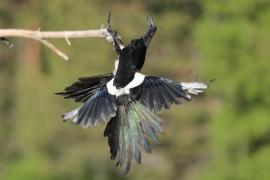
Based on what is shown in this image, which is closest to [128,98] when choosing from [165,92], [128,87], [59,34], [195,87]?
[128,87]

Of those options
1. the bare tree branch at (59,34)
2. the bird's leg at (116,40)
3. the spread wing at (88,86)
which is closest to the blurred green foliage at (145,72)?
the bare tree branch at (59,34)

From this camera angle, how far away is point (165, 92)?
5.40 metres

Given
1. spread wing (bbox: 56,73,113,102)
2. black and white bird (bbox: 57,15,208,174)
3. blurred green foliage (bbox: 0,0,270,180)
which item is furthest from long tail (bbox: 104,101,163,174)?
blurred green foliage (bbox: 0,0,270,180)

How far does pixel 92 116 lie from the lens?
532 centimetres

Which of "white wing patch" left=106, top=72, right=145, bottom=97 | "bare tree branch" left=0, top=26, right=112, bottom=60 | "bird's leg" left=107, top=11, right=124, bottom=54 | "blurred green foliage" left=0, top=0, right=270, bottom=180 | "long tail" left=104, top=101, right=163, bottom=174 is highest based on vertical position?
"blurred green foliage" left=0, top=0, right=270, bottom=180

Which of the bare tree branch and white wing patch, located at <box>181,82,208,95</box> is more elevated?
the bare tree branch

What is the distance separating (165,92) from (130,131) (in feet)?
0.78

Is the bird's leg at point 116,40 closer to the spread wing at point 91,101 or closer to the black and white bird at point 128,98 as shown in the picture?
the black and white bird at point 128,98

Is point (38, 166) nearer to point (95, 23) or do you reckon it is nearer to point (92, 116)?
point (95, 23)

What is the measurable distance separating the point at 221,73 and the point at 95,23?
472cm

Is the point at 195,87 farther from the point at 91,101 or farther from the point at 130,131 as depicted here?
the point at 91,101

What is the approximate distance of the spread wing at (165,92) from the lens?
17.6 feet

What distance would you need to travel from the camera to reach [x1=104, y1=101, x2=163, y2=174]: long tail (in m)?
5.23

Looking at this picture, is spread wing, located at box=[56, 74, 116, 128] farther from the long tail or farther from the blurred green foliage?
the blurred green foliage
